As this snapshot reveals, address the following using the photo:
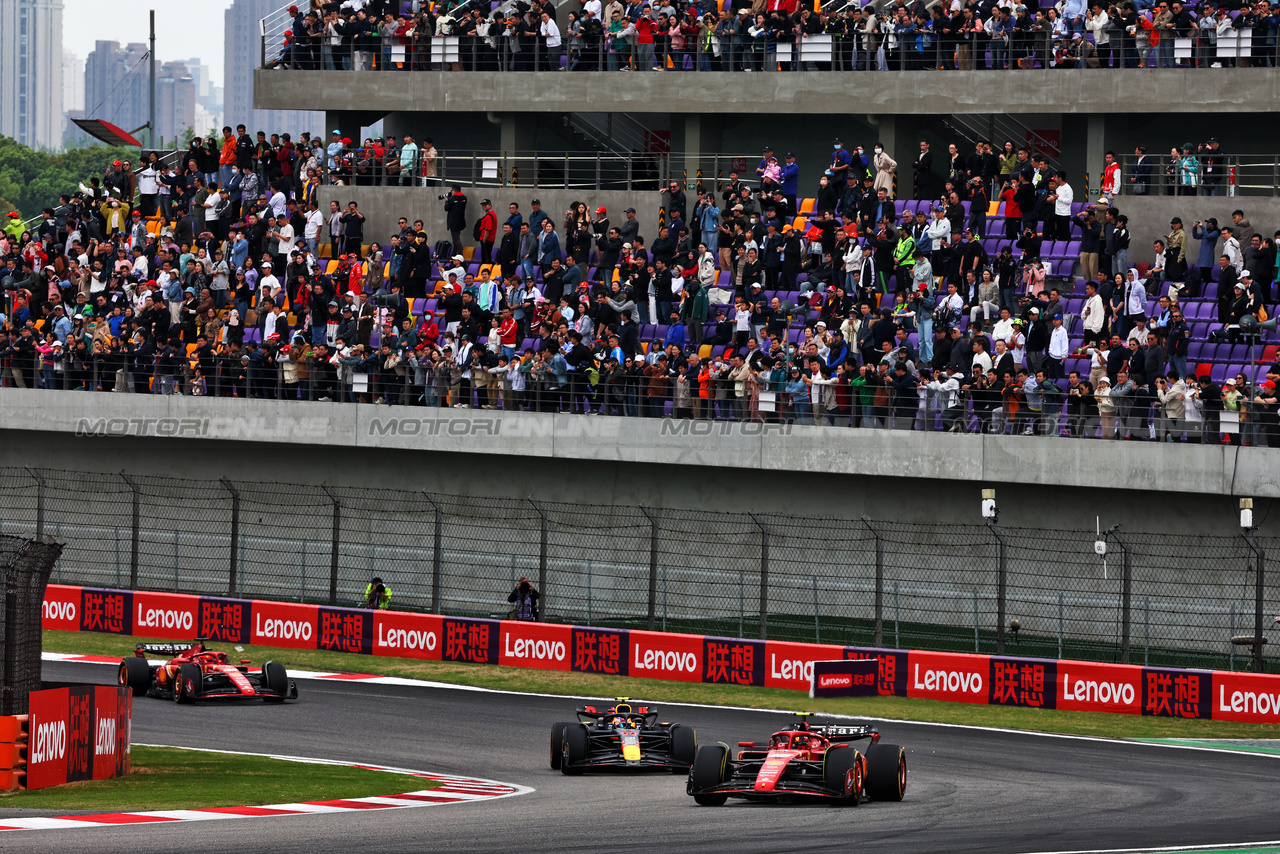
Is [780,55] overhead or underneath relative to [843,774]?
overhead

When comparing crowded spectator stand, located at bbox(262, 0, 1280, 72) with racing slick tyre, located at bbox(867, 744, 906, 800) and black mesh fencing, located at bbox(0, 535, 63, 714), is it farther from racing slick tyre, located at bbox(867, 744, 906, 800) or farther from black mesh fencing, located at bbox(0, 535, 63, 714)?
black mesh fencing, located at bbox(0, 535, 63, 714)

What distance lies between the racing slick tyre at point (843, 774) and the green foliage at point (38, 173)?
376 feet

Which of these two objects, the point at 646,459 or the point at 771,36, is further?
the point at 771,36

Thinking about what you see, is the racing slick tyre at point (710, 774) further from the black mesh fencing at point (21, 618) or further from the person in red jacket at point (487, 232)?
the person in red jacket at point (487, 232)

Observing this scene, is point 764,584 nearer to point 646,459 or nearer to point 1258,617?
point 646,459

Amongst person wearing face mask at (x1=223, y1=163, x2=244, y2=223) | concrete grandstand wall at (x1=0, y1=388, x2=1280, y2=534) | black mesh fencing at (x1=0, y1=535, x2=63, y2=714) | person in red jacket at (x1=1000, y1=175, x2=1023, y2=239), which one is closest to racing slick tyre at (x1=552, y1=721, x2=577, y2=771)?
black mesh fencing at (x1=0, y1=535, x2=63, y2=714)

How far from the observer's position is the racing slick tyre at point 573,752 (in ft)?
51.3

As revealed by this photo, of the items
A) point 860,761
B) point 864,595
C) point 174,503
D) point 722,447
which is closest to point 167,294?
point 174,503

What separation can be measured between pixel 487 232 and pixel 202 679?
12.2 m

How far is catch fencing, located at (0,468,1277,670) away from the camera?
22.6 metres

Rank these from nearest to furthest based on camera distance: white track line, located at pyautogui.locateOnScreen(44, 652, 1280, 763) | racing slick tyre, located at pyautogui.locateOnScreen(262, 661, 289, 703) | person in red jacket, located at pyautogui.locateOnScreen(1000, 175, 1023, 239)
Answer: white track line, located at pyautogui.locateOnScreen(44, 652, 1280, 763) → racing slick tyre, located at pyautogui.locateOnScreen(262, 661, 289, 703) → person in red jacket, located at pyautogui.locateOnScreen(1000, 175, 1023, 239)

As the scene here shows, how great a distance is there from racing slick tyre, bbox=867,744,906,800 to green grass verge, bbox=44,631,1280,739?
5934 mm

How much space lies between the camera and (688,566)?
1051 inches

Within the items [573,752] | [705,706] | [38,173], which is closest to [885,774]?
[573,752]
